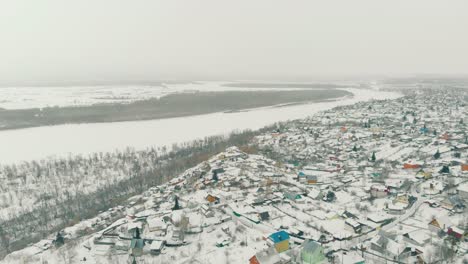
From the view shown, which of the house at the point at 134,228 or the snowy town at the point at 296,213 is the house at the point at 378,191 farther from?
the house at the point at 134,228

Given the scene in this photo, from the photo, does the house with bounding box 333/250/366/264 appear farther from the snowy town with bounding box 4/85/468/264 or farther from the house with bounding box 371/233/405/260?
the house with bounding box 371/233/405/260

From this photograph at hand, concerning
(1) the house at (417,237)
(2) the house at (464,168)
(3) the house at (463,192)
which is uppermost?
(2) the house at (464,168)

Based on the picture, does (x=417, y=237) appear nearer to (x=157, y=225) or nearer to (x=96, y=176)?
(x=157, y=225)

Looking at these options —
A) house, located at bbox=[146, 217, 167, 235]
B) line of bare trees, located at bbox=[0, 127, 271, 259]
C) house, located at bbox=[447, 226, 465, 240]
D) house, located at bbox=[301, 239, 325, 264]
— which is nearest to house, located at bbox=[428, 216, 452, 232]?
house, located at bbox=[447, 226, 465, 240]

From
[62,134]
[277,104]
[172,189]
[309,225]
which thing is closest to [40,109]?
[62,134]

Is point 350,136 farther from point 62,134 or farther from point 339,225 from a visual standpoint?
point 62,134

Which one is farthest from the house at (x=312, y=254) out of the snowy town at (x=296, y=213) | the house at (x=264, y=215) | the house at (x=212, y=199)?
the house at (x=212, y=199)
